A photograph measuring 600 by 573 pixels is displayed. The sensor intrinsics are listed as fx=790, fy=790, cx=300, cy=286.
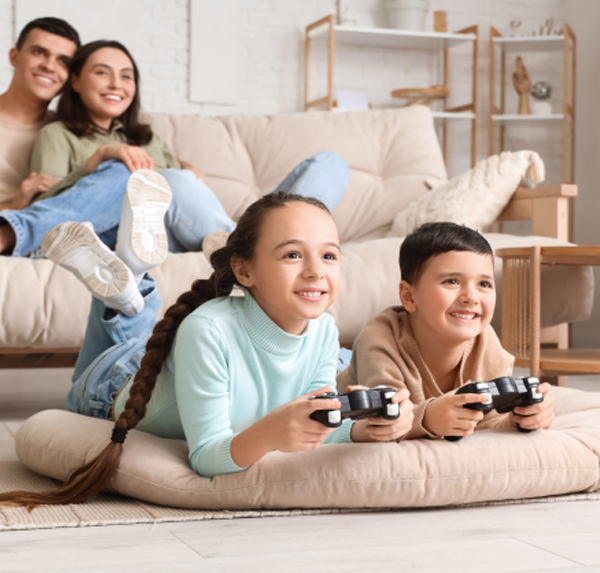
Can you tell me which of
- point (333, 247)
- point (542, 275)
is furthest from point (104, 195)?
point (542, 275)

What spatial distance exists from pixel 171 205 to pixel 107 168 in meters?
0.17

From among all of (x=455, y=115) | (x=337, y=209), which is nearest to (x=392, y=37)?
(x=455, y=115)

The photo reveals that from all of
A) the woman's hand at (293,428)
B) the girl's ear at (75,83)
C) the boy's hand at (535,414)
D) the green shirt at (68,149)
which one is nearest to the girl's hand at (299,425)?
the woman's hand at (293,428)

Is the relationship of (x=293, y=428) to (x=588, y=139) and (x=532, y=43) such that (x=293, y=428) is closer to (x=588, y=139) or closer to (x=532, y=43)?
(x=588, y=139)

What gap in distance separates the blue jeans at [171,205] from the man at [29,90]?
479 mm

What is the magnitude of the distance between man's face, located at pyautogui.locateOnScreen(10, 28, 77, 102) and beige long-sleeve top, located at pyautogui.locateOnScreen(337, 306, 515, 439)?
4.73 feet

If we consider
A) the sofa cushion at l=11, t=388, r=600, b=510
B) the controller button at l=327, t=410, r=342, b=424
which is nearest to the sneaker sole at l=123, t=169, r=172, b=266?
the sofa cushion at l=11, t=388, r=600, b=510

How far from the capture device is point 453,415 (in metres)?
1.03

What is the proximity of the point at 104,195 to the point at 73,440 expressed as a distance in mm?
848

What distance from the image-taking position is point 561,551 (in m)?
0.82

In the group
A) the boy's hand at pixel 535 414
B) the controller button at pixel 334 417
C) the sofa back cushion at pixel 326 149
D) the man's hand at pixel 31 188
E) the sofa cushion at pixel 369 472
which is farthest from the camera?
the sofa back cushion at pixel 326 149

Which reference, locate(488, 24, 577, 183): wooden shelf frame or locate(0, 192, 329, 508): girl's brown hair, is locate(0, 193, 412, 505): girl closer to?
locate(0, 192, 329, 508): girl's brown hair

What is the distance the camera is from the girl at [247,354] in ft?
3.25

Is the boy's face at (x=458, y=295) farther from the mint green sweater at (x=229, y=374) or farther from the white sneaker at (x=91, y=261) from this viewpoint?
the white sneaker at (x=91, y=261)
